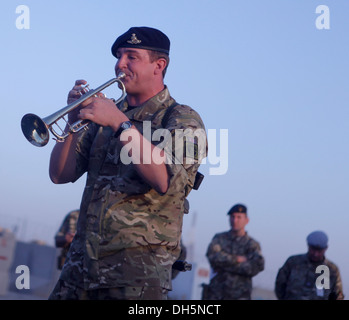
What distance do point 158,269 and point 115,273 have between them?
0.70 feet

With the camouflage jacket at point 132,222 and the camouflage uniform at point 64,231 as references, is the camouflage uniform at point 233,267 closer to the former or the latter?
the camouflage uniform at point 64,231

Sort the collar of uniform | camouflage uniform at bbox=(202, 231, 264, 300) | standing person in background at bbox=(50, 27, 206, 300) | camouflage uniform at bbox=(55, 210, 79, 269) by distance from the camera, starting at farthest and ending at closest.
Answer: camouflage uniform at bbox=(202, 231, 264, 300) → camouflage uniform at bbox=(55, 210, 79, 269) → the collar of uniform → standing person in background at bbox=(50, 27, 206, 300)

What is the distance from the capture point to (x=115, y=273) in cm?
325

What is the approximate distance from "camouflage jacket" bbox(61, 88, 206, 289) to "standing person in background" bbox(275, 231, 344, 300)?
225 inches

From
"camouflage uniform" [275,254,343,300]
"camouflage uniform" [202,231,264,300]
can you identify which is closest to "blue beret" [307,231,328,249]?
"camouflage uniform" [275,254,343,300]

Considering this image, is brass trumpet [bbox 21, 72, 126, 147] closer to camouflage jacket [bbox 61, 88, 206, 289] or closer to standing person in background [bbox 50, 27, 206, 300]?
standing person in background [bbox 50, 27, 206, 300]

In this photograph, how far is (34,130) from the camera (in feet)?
12.2

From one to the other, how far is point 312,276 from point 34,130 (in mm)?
6000

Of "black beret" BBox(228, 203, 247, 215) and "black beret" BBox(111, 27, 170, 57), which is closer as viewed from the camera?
"black beret" BBox(111, 27, 170, 57)

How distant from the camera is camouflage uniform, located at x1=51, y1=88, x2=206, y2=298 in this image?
3252 mm

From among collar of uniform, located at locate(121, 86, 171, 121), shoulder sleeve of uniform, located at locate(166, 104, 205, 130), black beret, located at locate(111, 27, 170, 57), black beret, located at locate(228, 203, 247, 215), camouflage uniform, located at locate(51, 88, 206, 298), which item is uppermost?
black beret, located at locate(228, 203, 247, 215)

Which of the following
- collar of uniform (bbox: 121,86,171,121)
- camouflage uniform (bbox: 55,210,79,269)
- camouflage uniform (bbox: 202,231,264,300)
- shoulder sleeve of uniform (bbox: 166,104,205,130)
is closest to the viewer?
shoulder sleeve of uniform (bbox: 166,104,205,130)
